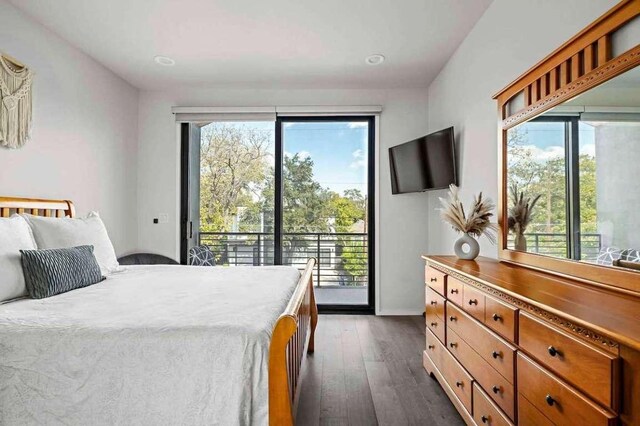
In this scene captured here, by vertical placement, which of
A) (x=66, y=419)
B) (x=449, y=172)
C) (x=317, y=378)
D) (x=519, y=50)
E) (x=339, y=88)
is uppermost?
(x=339, y=88)

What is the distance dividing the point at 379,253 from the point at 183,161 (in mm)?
2561

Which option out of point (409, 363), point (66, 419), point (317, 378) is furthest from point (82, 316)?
point (409, 363)

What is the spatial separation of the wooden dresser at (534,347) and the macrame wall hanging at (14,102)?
305cm

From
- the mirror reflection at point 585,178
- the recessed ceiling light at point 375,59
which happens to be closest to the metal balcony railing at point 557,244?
the mirror reflection at point 585,178

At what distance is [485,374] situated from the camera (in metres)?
1.62

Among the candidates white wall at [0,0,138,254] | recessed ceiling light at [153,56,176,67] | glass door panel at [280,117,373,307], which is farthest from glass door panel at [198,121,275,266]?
recessed ceiling light at [153,56,176,67]

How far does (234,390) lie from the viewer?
1.26 metres

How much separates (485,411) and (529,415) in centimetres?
38

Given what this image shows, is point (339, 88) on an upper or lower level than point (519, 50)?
upper

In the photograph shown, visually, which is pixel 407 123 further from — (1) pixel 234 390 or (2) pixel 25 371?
(2) pixel 25 371

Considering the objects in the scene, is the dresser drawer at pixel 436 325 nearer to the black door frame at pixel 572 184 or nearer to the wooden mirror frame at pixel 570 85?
the wooden mirror frame at pixel 570 85

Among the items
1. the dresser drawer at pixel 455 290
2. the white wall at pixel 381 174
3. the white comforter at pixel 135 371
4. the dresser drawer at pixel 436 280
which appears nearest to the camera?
the white comforter at pixel 135 371

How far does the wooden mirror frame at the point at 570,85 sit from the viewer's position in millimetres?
1325

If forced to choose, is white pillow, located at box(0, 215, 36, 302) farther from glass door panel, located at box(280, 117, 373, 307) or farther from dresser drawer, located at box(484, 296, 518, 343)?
glass door panel, located at box(280, 117, 373, 307)
